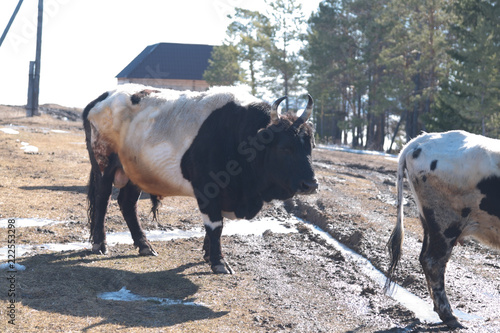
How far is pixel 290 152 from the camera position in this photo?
706 centimetres

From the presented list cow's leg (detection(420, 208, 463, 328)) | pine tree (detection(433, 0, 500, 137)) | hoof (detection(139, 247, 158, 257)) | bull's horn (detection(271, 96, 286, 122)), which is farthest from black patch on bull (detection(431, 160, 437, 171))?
pine tree (detection(433, 0, 500, 137))

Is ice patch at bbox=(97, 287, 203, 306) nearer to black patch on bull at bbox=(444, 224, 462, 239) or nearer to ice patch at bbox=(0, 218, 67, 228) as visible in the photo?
black patch on bull at bbox=(444, 224, 462, 239)

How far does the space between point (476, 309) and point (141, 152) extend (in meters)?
4.94

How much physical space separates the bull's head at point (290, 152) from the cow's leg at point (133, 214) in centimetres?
212

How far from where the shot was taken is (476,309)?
5.88 meters

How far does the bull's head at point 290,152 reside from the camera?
6.93 m

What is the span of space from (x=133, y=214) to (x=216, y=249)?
1863 mm

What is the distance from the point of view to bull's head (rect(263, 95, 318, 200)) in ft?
22.7

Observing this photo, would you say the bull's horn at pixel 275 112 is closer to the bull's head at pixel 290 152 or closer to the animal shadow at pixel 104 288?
the bull's head at pixel 290 152

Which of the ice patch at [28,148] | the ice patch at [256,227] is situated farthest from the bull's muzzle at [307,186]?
the ice patch at [28,148]

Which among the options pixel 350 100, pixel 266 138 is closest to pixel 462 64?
pixel 350 100

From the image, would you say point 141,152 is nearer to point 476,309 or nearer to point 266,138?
point 266,138

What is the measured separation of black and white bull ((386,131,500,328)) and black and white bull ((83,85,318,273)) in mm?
1600

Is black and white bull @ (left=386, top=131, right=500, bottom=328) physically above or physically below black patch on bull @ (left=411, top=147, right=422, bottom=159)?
below
